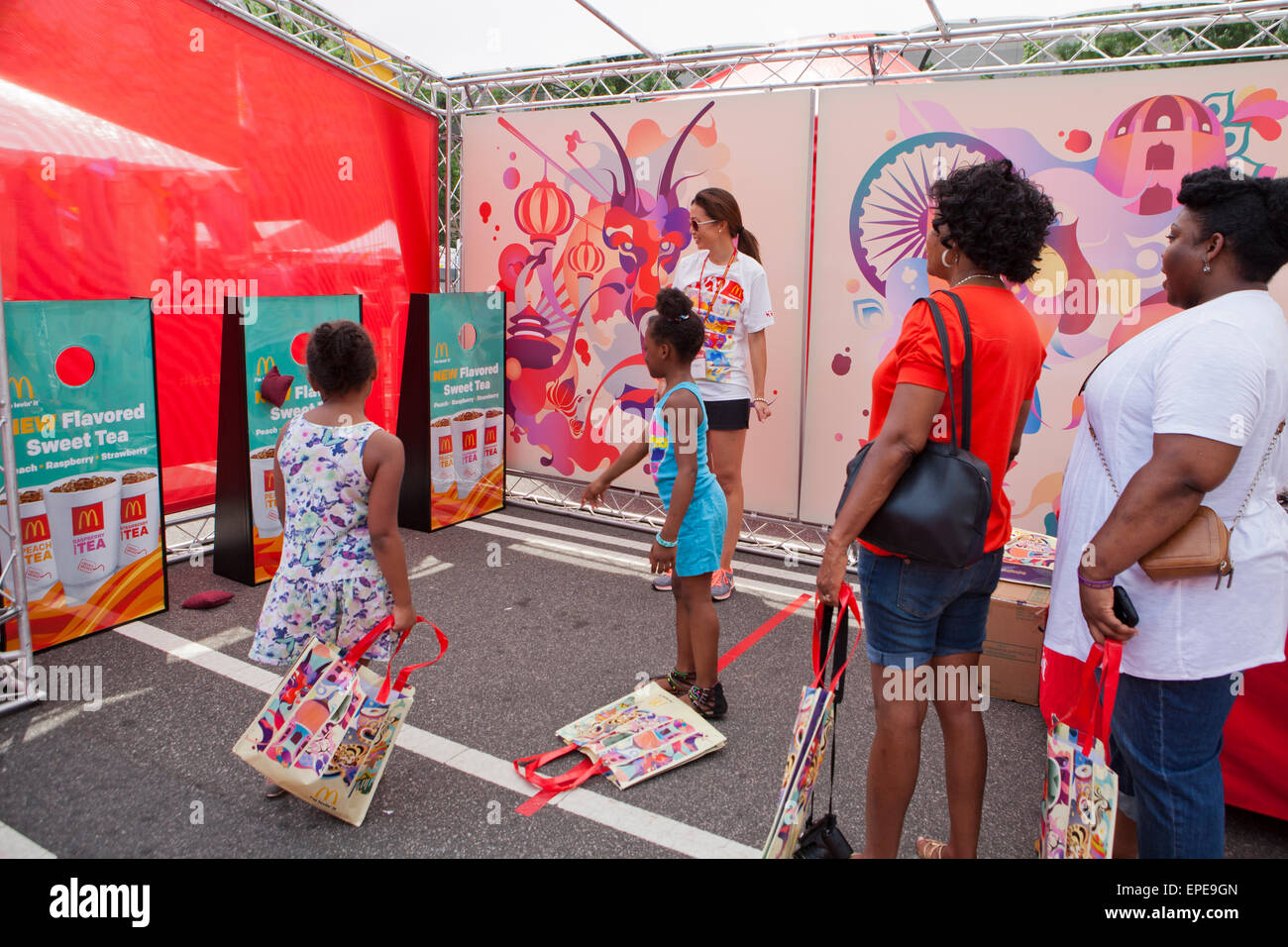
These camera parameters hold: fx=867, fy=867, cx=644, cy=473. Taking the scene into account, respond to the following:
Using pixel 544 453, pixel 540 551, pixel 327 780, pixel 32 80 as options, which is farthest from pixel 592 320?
pixel 327 780

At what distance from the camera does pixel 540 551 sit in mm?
5574

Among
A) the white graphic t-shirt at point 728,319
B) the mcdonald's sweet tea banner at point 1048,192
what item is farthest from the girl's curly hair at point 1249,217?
the mcdonald's sweet tea banner at point 1048,192

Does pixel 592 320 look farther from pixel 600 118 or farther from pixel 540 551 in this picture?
pixel 540 551

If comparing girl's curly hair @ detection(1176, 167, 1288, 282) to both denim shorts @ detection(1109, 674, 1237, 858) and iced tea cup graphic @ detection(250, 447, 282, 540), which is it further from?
iced tea cup graphic @ detection(250, 447, 282, 540)

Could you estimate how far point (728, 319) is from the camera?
465 cm

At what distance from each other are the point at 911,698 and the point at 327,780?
1.70 meters

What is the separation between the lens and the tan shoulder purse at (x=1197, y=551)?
1.76m

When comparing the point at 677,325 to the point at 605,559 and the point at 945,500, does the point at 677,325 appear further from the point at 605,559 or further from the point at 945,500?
the point at 605,559

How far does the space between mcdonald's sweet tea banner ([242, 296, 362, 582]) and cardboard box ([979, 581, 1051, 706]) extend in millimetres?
3508

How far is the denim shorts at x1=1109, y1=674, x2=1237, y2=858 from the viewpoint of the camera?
5.98ft

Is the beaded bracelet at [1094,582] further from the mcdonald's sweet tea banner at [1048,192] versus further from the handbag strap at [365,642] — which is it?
the mcdonald's sweet tea banner at [1048,192]

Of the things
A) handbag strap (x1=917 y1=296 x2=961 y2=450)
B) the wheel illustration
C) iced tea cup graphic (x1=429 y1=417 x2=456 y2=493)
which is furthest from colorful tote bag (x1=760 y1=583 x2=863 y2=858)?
iced tea cup graphic (x1=429 y1=417 x2=456 y2=493)

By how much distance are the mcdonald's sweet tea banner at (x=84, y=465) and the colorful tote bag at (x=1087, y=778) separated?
374 centimetres

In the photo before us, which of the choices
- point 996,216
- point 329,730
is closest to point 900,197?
point 996,216
